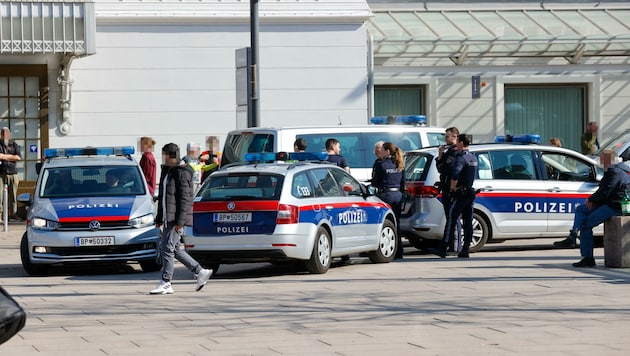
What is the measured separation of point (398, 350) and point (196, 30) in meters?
19.1

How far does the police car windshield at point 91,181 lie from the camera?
17.9 meters

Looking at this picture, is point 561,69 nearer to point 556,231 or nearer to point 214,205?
point 556,231

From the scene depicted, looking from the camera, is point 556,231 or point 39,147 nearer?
point 556,231

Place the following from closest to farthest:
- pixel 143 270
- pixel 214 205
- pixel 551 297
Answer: pixel 551 297 → pixel 214 205 → pixel 143 270

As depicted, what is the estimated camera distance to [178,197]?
14445mm

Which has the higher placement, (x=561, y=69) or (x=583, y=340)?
(x=561, y=69)

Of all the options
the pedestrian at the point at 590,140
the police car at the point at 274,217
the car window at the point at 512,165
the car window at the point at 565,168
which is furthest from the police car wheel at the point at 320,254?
the pedestrian at the point at 590,140

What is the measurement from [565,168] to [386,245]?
3377 millimetres

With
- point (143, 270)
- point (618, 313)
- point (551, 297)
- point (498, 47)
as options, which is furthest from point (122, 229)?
point (498, 47)

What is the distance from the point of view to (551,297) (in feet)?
42.9

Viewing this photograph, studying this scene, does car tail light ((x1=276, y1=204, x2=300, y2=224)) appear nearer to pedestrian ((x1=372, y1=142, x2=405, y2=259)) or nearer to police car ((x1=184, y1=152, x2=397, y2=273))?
police car ((x1=184, y1=152, x2=397, y2=273))

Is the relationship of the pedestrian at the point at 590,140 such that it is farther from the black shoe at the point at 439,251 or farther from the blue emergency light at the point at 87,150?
the blue emergency light at the point at 87,150

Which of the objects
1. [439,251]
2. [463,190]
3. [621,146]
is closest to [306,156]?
[463,190]

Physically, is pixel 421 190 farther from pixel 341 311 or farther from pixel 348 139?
pixel 341 311
